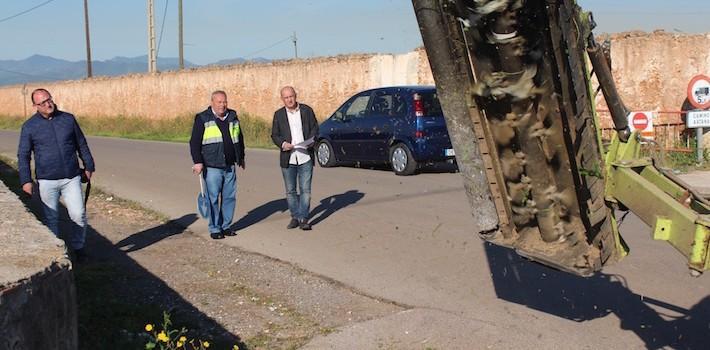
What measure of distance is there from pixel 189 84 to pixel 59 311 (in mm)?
33729

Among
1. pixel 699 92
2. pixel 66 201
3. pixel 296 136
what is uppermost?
pixel 699 92

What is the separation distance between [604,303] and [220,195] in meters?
5.05

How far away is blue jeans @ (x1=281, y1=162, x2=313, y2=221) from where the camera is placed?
9.93 m

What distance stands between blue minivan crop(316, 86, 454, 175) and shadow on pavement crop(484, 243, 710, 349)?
7679 millimetres

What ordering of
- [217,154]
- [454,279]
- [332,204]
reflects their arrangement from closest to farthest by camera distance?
1. [454,279]
2. [217,154]
3. [332,204]

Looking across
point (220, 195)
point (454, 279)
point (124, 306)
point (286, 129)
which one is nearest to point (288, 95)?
point (286, 129)

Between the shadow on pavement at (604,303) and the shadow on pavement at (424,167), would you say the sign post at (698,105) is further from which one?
the shadow on pavement at (604,303)

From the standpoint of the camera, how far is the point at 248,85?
31.6 m

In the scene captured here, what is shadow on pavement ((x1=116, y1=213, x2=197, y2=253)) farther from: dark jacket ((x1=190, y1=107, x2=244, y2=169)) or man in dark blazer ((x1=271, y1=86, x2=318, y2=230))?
man in dark blazer ((x1=271, y1=86, x2=318, y2=230))

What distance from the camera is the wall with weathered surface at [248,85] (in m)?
25.4

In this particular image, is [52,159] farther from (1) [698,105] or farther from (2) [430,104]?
(1) [698,105]

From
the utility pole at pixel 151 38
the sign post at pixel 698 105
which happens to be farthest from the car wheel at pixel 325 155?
the utility pole at pixel 151 38

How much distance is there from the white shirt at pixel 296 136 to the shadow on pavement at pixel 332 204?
954 millimetres

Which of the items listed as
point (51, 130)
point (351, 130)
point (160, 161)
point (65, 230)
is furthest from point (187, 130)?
point (51, 130)
